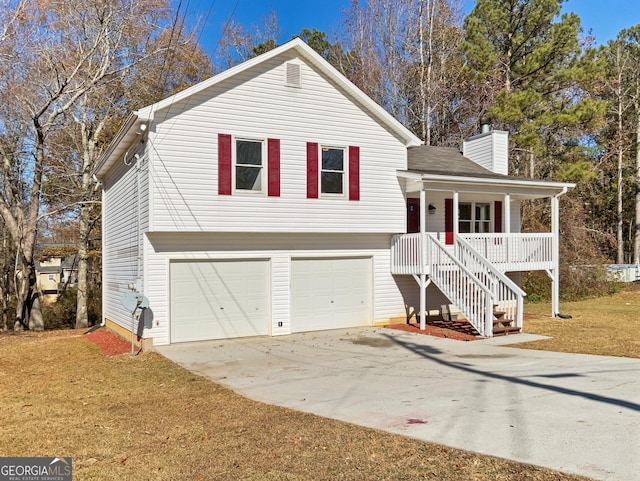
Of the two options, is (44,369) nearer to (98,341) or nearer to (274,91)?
(98,341)

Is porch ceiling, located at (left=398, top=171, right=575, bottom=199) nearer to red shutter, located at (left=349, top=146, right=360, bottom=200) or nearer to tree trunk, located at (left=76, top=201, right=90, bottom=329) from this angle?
red shutter, located at (left=349, top=146, right=360, bottom=200)

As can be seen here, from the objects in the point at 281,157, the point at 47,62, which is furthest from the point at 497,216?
the point at 47,62

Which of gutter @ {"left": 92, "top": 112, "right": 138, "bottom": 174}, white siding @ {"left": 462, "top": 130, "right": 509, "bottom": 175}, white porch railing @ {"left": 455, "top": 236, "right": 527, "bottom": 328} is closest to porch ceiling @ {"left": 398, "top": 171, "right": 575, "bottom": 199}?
white porch railing @ {"left": 455, "top": 236, "right": 527, "bottom": 328}

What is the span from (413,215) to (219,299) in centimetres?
643

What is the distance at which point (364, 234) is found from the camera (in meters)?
14.5

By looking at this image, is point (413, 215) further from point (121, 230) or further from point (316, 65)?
point (121, 230)

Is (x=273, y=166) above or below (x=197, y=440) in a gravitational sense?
above

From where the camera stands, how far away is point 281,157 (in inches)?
515

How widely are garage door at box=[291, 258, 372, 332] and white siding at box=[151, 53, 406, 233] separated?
1.16 meters

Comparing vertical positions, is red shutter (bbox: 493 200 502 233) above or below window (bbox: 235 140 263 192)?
below

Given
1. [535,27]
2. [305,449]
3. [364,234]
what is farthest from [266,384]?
[535,27]

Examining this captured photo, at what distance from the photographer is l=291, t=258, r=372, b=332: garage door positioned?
547 inches

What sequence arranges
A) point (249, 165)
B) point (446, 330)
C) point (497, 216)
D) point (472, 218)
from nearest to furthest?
point (249, 165)
point (446, 330)
point (472, 218)
point (497, 216)

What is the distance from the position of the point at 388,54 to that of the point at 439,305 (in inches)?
670
